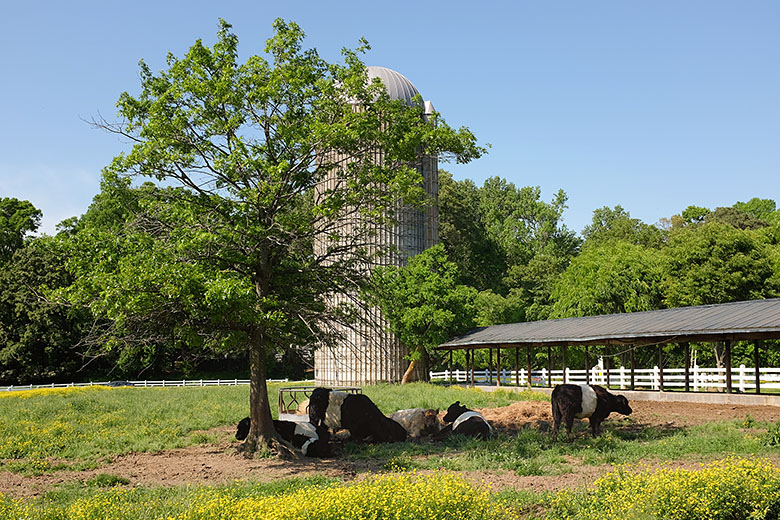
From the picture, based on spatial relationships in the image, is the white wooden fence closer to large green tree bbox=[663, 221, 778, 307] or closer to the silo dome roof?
large green tree bbox=[663, 221, 778, 307]

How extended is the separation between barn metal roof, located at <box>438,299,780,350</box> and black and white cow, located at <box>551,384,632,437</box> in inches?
252

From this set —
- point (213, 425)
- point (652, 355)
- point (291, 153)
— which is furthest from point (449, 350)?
point (291, 153)

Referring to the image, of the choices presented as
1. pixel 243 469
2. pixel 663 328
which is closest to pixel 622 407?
pixel 663 328

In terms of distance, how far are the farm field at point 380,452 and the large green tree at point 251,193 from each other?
244cm

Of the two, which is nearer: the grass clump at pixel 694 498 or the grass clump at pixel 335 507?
the grass clump at pixel 335 507

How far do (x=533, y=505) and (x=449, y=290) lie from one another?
30.6 m

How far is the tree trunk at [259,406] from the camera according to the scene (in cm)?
1577

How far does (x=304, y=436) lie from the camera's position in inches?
637

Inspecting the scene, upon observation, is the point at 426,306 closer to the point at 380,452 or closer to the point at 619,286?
the point at 619,286

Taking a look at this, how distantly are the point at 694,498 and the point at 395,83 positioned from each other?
3744 centimetres

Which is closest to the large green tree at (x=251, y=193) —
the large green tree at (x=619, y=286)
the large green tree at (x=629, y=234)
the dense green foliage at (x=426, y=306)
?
the dense green foliage at (x=426, y=306)

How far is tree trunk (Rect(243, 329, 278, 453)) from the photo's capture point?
15773 millimetres

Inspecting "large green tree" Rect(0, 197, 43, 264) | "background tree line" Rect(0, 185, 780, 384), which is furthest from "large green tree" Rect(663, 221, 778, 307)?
"large green tree" Rect(0, 197, 43, 264)

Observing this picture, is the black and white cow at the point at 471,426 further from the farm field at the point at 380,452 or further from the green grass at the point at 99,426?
the green grass at the point at 99,426
